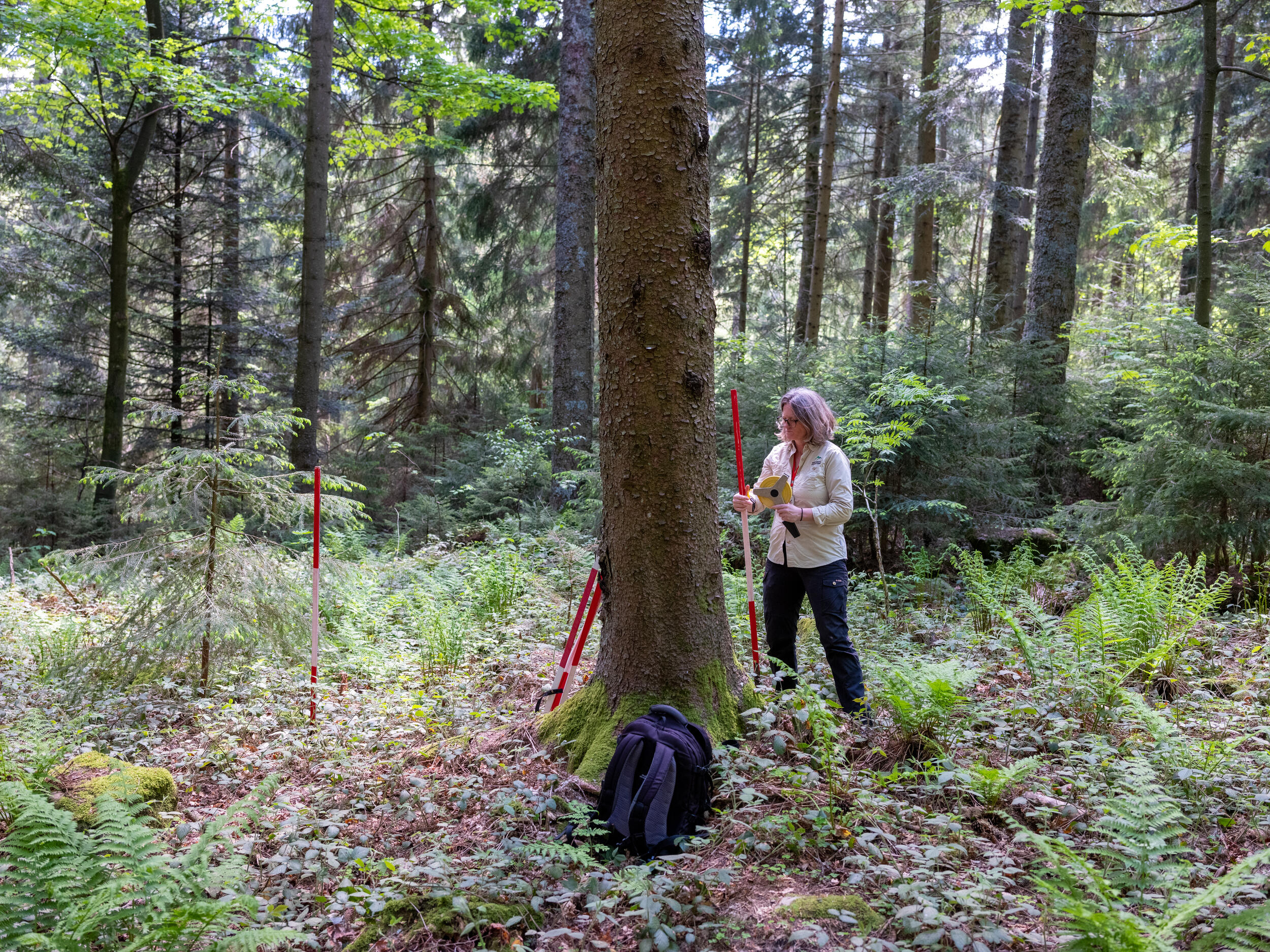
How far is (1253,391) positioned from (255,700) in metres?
8.66

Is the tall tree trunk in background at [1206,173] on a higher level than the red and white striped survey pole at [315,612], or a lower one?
higher

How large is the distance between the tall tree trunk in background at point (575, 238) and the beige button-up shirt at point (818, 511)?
628 centimetres

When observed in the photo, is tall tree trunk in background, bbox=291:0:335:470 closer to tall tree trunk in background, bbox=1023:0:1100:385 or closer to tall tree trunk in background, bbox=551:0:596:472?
tall tree trunk in background, bbox=551:0:596:472

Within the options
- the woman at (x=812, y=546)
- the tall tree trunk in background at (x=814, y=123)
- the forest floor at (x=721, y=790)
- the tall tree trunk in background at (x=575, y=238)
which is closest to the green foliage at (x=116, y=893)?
the forest floor at (x=721, y=790)

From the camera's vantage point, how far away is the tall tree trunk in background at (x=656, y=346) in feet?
12.2

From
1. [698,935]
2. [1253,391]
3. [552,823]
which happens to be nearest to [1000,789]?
[698,935]

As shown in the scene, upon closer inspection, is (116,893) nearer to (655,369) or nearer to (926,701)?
(655,369)

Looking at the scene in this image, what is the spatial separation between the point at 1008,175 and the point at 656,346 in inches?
450

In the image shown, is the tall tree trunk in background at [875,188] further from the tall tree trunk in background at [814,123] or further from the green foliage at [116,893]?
the green foliage at [116,893]

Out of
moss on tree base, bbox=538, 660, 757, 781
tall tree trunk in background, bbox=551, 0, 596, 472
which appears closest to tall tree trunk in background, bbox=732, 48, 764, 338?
tall tree trunk in background, bbox=551, 0, 596, 472

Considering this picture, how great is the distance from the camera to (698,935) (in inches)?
102

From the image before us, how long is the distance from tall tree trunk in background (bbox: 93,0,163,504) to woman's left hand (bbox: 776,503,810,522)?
1159cm

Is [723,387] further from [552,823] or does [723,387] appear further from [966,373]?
[552,823]

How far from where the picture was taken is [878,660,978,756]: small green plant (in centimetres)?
371
